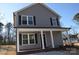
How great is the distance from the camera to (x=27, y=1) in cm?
2273

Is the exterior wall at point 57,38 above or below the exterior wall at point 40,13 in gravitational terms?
below

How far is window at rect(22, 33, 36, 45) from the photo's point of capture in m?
21.8

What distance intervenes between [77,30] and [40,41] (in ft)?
34.2

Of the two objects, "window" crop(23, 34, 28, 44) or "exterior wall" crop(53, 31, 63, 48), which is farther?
"exterior wall" crop(53, 31, 63, 48)

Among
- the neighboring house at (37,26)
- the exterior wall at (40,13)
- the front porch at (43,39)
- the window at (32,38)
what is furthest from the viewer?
the exterior wall at (40,13)

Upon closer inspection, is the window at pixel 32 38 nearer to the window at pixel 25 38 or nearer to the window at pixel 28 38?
the window at pixel 28 38

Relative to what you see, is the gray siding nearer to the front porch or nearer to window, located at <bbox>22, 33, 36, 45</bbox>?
the front porch

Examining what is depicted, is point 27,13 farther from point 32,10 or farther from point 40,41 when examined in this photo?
point 40,41

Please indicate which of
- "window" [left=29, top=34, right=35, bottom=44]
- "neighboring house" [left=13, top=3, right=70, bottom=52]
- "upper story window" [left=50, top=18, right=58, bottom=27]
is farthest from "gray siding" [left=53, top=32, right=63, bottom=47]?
"window" [left=29, top=34, right=35, bottom=44]

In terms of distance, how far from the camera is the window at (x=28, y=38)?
2177cm

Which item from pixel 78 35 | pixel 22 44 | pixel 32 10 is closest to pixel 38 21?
pixel 32 10

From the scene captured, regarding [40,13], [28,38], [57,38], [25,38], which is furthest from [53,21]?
[25,38]

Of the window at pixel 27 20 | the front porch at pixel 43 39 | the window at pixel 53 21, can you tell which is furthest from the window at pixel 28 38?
the window at pixel 53 21

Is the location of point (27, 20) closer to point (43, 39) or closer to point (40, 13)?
point (40, 13)
